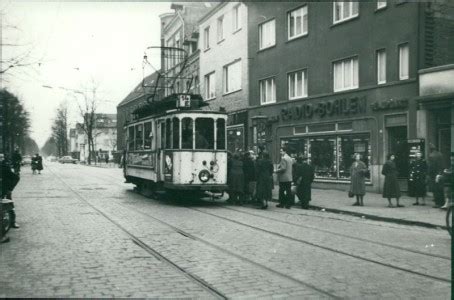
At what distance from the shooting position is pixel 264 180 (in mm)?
15320

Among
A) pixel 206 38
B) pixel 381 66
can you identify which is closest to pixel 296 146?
pixel 381 66

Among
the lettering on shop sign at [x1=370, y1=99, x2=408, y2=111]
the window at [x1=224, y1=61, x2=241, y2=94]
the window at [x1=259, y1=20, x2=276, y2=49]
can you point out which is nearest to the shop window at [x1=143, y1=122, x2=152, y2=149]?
the lettering on shop sign at [x1=370, y1=99, x2=408, y2=111]

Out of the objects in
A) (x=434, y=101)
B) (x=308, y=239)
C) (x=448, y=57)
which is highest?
(x=448, y=57)

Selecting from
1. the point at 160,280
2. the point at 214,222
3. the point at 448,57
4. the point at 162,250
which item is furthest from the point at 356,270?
the point at 448,57

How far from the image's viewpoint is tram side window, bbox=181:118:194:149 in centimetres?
1598

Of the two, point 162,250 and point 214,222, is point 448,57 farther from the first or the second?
point 162,250

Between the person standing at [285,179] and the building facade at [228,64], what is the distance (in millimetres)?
11569

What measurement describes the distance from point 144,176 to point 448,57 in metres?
11.3

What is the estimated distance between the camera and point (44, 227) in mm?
10828

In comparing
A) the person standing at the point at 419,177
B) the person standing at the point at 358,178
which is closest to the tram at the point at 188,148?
the person standing at the point at 358,178

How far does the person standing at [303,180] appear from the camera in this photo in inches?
611

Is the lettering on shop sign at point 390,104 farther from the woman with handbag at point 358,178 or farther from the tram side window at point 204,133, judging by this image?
the tram side window at point 204,133

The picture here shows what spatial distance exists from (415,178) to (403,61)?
5020 mm

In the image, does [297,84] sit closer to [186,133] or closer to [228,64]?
[228,64]
